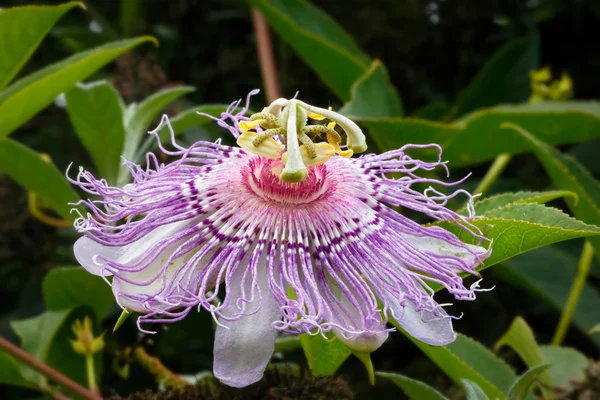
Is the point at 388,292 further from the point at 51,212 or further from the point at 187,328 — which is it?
the point at 51,212

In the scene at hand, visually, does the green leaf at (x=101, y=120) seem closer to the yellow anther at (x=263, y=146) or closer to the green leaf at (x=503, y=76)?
the yellow anther at (x=263, y=146)

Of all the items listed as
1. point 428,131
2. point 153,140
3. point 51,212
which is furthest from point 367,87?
point 51,212

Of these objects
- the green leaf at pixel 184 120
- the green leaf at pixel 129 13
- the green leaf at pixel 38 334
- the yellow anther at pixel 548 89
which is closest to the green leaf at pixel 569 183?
the green leaf at pixel 184 120

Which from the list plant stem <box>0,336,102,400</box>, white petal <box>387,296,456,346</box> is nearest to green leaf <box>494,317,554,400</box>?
white petal <box>387,296,456,346</box>

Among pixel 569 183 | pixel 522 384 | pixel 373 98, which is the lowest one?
pixel 522 384

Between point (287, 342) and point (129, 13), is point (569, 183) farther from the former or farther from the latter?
point (129, 13)

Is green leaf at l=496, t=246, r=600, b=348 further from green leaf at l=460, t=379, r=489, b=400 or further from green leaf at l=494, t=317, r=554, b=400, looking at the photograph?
green leaf at l=460, t=379, r=489, b=400

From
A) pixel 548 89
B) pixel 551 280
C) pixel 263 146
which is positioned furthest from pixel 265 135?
pixel 548 89
